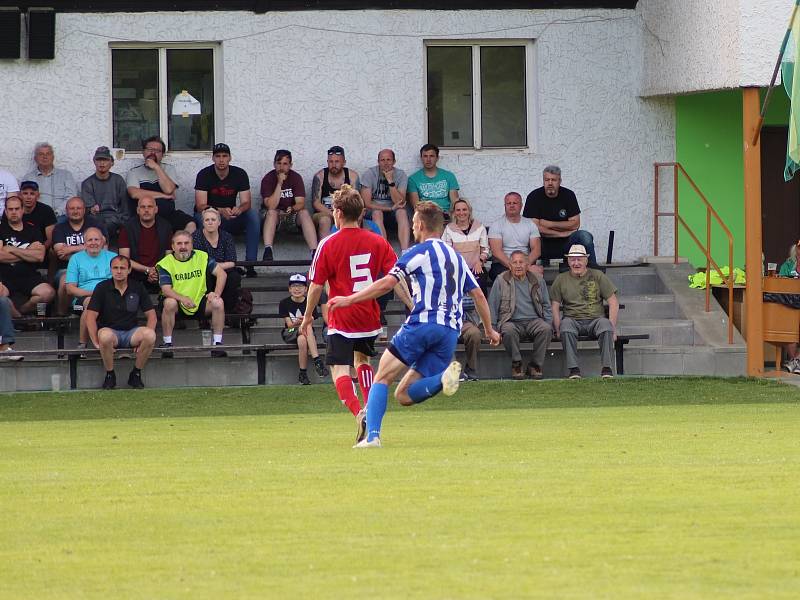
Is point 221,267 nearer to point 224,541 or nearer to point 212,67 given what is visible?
point 212,67

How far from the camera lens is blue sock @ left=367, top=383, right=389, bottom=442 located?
9.95 metres

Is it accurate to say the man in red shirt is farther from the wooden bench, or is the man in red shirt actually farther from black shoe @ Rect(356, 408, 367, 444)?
the wooden bench

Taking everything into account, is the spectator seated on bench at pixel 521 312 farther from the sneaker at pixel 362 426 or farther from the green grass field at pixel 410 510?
the sneaker at pixel 362 426

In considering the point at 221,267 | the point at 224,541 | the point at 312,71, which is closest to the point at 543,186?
the point at 312,71

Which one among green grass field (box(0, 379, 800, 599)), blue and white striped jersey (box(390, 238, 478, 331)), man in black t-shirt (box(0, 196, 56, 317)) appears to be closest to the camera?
green grass field (box(0, 379, 800, 599))

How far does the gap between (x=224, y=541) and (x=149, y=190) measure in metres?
13.2

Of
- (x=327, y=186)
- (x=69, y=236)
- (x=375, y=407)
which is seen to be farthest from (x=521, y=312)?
(x=375, y=407)

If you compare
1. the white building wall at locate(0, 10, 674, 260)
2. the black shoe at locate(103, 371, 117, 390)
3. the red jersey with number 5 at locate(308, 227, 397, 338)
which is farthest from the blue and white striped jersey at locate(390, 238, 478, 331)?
the white building wall at locate(0, 10, 674, 260)

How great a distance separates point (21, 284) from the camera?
58.9ft

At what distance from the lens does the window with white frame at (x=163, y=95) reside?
20344 millimetres

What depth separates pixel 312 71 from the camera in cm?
2033

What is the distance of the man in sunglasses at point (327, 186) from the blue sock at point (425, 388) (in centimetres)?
946

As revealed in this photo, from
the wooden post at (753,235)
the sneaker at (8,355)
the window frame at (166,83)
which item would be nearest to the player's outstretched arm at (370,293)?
the sneaker at (8,355)

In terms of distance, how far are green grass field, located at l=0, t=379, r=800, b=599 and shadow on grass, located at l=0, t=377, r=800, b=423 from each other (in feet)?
7.13
